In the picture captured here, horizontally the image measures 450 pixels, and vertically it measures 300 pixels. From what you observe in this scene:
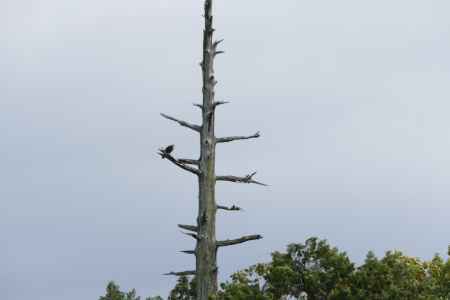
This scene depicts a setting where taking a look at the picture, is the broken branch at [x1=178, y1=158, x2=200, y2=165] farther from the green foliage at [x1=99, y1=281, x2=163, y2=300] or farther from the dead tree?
the green foliage at [x1=99, y1=281, x2=163, y2=300]

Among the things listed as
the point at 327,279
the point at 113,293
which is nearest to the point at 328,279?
the point at 327,279

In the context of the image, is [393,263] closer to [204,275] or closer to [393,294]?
[393,294]

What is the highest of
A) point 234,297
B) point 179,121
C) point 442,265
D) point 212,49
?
point 212,49

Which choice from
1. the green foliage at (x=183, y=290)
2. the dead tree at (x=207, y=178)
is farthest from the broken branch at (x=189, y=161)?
the green foliage at (x=183, y=290)

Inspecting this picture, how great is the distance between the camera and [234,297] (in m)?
34.9

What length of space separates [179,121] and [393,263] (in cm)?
820

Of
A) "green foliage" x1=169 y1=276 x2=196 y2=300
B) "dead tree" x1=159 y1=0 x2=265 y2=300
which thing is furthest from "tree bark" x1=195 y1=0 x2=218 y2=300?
"green foliage" x1=169 y1=276 x2=196 y2=300

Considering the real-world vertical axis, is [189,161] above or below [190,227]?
above

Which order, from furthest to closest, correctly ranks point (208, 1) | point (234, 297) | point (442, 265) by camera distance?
point (442, 265) → point (208, 1) → point (234, 297)

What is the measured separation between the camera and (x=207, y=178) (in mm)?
36719

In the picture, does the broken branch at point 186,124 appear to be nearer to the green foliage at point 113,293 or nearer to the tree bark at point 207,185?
the tree bark at point 207,185

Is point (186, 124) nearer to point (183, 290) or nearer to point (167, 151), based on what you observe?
point (167, 151)

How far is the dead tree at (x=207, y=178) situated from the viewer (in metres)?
36.2

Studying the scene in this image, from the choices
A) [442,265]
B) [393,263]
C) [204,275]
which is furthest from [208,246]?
[442,265]
